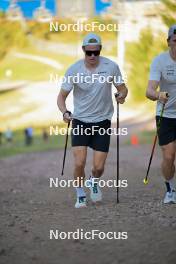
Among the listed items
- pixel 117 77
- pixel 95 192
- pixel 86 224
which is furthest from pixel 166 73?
pixel 86 224

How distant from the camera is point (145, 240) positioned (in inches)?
294

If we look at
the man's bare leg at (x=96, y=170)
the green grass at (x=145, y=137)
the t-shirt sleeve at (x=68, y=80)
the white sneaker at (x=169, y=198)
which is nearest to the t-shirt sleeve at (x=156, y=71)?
the t-shirt sleeve at (x=68, y=80)

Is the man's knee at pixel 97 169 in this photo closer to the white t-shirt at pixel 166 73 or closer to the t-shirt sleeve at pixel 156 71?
the white t-shirt at pixel 166 73

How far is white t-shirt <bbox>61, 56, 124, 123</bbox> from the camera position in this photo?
958 cm

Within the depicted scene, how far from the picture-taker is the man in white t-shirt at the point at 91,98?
957cm

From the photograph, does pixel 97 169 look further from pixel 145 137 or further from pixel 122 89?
pixel 145 137

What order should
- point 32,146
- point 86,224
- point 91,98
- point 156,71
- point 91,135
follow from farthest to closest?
point 32,146
point 91,135
point 91,98
point 156,71
point 86,224

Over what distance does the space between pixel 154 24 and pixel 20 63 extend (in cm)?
1715

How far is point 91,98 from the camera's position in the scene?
9688mm

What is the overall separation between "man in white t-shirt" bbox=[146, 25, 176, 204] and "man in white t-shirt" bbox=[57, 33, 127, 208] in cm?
56

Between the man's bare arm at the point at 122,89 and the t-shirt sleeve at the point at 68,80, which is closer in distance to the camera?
the t-shirt sleeve at the point at 68,80

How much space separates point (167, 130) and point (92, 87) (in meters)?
1.12

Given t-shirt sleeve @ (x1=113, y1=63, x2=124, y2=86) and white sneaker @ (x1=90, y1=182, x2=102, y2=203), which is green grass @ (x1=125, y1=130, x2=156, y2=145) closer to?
white sneaker @ (x1=90, y1=182, x2=102, y2=203)

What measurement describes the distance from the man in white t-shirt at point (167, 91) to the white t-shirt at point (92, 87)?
0.54 metres
